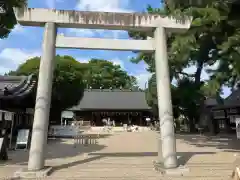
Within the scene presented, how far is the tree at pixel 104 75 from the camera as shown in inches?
2041

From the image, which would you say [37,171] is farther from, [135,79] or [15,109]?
[135,79]

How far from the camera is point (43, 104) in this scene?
26.3ft

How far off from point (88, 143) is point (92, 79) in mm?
37215

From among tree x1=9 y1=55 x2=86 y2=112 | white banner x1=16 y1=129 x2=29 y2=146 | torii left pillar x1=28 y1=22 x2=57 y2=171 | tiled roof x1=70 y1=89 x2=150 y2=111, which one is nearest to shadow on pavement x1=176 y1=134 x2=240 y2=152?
torii left pillar x1=28 y1=22 x2=57 y2=171

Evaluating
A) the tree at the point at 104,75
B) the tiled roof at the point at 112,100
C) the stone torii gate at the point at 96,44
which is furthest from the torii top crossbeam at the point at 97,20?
the tree at the point at 104,75

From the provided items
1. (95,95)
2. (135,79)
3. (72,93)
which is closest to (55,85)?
(72,93)

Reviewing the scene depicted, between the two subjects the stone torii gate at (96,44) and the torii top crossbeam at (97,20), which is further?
the torii top crossbeam at (97,20)

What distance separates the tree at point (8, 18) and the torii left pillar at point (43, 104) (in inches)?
61.6

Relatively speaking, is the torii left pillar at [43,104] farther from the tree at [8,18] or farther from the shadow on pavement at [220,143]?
the shadow on pavement at [220,143]

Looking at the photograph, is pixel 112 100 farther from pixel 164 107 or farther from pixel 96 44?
pixel 164 107

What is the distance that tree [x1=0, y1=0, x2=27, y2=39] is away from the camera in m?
9.06

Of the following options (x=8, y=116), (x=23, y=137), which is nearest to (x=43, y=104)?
(x=8, y=116)

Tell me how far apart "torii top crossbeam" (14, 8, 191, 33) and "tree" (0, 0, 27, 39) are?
754 millimetres

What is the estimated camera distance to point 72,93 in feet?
82.2
